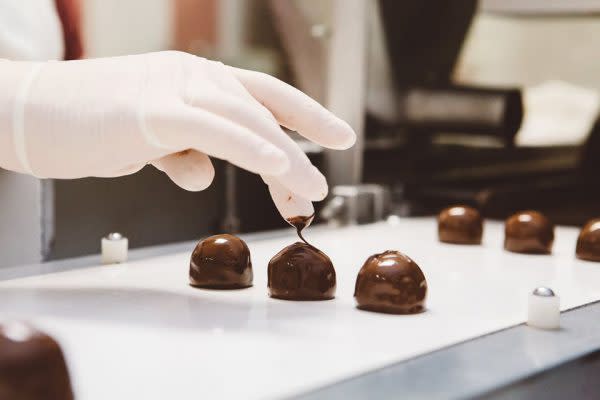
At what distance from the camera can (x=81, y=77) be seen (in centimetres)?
89

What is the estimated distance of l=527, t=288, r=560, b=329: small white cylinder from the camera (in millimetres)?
833

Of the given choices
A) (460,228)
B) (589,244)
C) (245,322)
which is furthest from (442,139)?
(245,322)

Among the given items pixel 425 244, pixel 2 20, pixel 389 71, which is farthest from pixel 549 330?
pixel 389 71

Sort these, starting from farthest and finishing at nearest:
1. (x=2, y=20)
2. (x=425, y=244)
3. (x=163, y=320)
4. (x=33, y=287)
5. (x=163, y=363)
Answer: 1. (x=425, y=244)
2. (x=2, y=20)
3. (x=33, y=287)
4. (x=163, y=320)
5. (x=163, y=363)

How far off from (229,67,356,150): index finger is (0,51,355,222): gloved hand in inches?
1.3

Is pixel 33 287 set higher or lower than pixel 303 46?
lower

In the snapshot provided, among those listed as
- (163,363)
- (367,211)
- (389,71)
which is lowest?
(367,211)

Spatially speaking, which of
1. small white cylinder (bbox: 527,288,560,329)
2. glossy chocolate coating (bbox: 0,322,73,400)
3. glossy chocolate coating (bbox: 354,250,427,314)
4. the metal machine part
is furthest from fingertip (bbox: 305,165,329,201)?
the metal machine part

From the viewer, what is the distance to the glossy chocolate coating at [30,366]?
1.68ft

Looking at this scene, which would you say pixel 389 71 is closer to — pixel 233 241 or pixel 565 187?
pixel 565 187

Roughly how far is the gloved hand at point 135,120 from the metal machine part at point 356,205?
2.54ft

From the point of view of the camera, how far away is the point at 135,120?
855 mm

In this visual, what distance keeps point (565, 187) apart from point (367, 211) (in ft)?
1.47

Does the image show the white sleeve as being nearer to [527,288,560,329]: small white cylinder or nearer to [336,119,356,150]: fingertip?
[336,119,356,150]: fingertip
